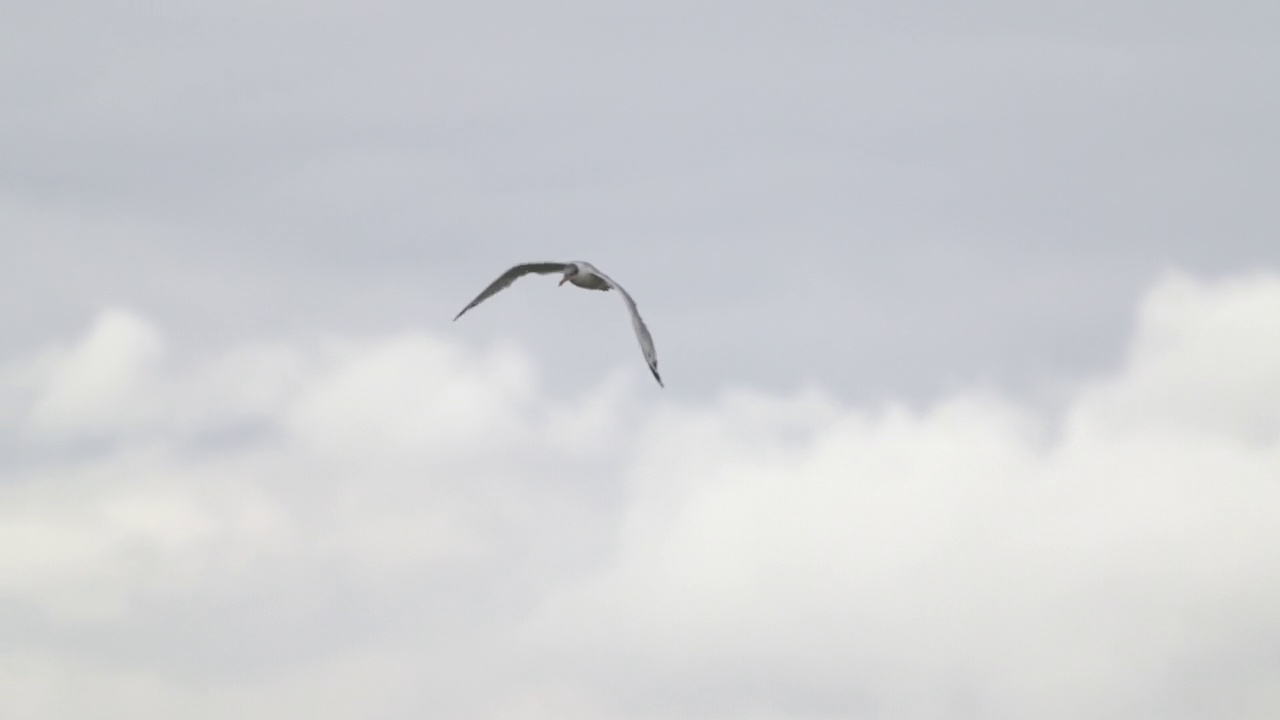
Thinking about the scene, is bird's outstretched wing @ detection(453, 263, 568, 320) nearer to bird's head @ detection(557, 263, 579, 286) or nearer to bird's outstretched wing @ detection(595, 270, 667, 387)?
bird's head @ detection(557, 263, 579, 286)

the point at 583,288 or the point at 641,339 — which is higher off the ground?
the point at 583,288

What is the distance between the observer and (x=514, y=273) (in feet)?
219

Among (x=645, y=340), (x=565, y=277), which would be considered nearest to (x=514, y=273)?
(x=565, y=277)

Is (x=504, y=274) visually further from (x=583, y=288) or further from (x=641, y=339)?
(x=641, y=339)

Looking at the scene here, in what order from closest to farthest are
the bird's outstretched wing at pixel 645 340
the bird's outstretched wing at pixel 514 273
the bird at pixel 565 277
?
the bird's outstretched wing at pixel 645 340, the bird at pixel 565 277, the bird's outstretched wing at pixel 514 273

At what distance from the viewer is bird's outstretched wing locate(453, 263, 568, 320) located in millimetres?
65562

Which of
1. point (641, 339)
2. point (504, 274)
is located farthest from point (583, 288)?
point (641, 339)

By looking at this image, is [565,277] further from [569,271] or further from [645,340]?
[645,340]

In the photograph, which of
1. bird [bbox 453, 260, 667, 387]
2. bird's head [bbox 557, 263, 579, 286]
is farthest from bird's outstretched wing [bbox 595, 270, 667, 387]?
bird's head [bbox 557, 263, 579, 286]

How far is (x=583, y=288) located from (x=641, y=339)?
1446 cm

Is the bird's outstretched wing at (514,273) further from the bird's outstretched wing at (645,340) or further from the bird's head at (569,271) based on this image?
the bird's outstretched wing at (645,340)

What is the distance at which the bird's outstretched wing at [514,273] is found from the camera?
6556 centimetres

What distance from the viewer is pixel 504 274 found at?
66.2 metres

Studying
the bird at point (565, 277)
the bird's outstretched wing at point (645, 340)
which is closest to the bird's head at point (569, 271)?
the bird at point (565, 277)
